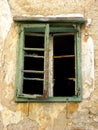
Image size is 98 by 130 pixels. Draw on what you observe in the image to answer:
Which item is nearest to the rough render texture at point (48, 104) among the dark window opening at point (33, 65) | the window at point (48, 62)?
the window at point (48, 62)

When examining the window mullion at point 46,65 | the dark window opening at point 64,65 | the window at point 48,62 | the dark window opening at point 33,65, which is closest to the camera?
the window mullion at point 46,65

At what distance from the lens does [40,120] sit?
228 inches

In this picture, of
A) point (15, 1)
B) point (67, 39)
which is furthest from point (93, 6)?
point (15, 1)

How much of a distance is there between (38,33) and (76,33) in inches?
25.7

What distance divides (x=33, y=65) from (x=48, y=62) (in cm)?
50

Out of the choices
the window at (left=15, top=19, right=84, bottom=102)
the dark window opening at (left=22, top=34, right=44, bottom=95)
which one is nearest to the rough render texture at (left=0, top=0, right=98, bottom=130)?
the window at (left=15, top=19, right=84, bottom=102)

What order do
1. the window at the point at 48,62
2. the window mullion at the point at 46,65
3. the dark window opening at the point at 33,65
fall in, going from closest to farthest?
the window mullion at the point at 46,65
the window at the point at 48,62
the dark window opening at the point at 33,65

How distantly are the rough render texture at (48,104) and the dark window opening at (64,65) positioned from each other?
13.6 inches

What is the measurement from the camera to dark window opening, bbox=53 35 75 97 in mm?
6285

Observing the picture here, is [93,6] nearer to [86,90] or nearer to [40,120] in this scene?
[86,90]

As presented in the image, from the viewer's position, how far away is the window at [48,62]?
5863mm

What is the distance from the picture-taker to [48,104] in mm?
5848

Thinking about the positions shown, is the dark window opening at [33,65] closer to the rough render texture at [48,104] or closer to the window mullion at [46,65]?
the window mullion at [46,65]

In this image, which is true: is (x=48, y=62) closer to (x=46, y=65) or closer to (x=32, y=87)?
(x=46, y=65)
